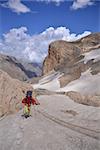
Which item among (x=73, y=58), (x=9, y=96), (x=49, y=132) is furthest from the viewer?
(x=73, y=58)

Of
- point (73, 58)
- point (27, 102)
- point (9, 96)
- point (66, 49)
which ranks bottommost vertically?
point (27, 102)

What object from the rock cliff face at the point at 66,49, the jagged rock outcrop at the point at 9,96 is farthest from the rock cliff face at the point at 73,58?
the jagged rock outcrop at the point at 9,96

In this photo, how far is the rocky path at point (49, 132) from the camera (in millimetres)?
12062

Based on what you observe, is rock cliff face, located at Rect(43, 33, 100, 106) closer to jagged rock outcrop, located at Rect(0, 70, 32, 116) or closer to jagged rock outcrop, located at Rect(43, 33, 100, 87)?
jagged rock outcrop, located at Rect(43, 33, 100, 87)

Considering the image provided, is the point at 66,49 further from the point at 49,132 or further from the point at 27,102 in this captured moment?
the point at 49,132

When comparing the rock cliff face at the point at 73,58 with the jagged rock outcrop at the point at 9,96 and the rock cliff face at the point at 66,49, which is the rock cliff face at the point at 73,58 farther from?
the jagged rock outcrop at the point at 9,96

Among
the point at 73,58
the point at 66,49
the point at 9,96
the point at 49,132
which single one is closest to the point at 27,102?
the point at 9,96

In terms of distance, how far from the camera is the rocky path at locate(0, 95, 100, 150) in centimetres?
1206

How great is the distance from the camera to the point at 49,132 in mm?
14102

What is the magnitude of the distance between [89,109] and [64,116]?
3.62 m

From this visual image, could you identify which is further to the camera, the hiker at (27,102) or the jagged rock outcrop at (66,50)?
the jagged rock outcrop at (66,50)

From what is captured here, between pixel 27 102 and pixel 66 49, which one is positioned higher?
pixel 66 49

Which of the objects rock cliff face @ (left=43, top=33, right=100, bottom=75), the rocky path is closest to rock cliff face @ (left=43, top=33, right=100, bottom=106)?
rock cliff face @ (left=43, top=33, right=100, bottom=75)

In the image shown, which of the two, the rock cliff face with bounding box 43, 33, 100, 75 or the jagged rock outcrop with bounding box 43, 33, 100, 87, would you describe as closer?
the jagged rock outcrop with bounding box 43, 33, 100, 87
